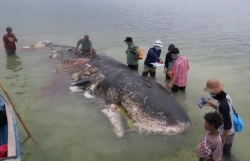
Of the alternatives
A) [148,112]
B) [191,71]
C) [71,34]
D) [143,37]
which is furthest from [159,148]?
[71,34]

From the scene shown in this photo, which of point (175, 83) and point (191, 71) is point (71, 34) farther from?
point (175, 83)

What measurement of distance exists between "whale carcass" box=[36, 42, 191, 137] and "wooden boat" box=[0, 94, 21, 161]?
281cm

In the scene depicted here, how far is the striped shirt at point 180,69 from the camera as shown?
7.63m

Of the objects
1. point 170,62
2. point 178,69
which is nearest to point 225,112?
point 178,69

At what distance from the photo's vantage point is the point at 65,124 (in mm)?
7059

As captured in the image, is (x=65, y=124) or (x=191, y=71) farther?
(x=191, y=71)

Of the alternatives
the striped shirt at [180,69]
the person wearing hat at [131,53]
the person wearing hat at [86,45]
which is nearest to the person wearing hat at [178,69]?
the striped shirt at [180,69]

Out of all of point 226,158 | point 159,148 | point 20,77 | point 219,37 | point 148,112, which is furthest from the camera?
point 219,37

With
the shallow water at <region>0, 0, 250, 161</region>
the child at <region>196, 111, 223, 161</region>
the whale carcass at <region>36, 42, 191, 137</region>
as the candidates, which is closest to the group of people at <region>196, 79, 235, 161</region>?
the child at <region>196, 111, 223, 161</region>

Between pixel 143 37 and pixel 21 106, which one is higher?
pixel 143 37

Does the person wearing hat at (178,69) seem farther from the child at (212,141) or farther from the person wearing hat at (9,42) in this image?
the person wearing hat at (9,42)

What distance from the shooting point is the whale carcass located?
20.9ft

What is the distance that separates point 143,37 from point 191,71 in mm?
9834

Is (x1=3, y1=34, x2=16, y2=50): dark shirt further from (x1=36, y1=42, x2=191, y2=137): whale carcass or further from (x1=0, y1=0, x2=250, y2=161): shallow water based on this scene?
(x1=36, y1=42, x2=191, y2=137): whale carcass
